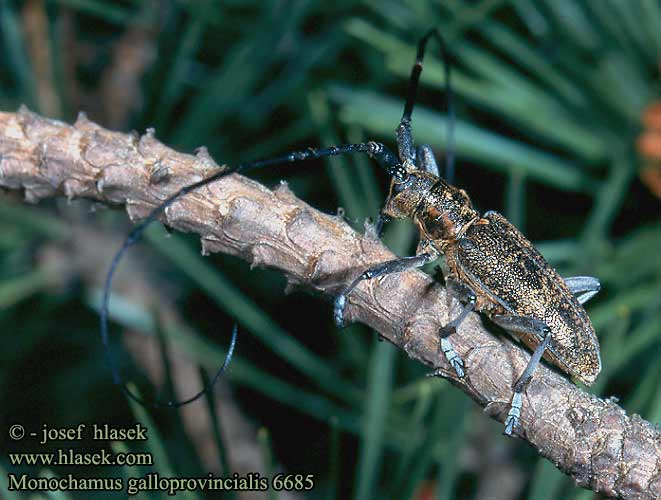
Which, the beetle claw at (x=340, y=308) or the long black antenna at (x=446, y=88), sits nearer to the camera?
the beetle claw at (x=340, y=308)

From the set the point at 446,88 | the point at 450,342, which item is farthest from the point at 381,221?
the point at 450,342

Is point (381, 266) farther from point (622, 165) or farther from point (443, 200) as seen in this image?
point (622, 165)

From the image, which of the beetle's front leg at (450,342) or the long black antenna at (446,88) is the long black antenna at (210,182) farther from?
the beetle's front leg at (450,342)

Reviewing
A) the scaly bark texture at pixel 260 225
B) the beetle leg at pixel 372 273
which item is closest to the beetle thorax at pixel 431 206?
the beetle leg at pixel 372 273

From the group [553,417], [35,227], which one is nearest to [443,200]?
[553,417]
